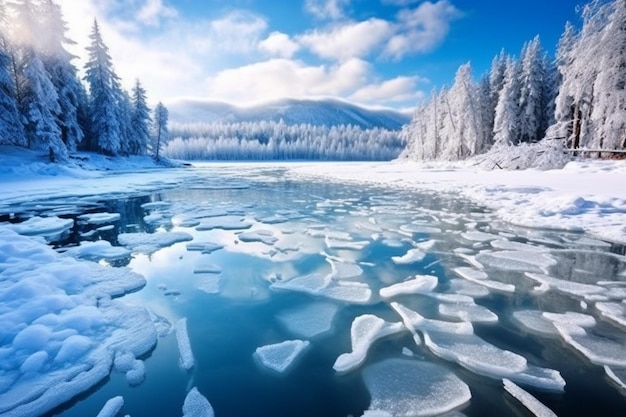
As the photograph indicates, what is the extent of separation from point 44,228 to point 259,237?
19.1 ft

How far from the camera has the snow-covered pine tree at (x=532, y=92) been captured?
3578 centimetres

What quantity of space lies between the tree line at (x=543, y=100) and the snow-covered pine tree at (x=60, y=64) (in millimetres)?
41985

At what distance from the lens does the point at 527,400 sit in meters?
2.48

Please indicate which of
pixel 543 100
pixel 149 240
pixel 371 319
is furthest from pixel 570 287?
pixel 543 100

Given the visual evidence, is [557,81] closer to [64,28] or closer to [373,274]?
[373,274]

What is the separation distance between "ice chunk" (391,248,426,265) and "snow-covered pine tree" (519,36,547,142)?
3844 centimetres

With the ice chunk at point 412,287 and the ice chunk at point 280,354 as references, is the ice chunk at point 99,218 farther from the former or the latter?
the ice chunk at point 412,287

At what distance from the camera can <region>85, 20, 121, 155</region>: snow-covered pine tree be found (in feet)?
117

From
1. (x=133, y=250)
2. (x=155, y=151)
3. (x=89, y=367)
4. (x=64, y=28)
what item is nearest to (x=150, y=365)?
(x=89, y=367)

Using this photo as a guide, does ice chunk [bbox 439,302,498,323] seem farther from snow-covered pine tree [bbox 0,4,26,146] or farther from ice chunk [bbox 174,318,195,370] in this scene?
snow-covered pine tree [bbox 0,4,26,146]

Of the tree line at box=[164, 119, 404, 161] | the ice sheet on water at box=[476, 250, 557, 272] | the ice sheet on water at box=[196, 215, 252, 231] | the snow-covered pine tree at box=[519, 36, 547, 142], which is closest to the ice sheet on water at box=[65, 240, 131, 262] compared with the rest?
the ice sheet on water at box=[196, 215, 252, 231]

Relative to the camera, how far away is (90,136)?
37.3m

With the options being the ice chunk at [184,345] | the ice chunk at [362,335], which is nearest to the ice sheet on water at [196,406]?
the ice chunk at [184,345]

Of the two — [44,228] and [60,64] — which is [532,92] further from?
[60,64]
